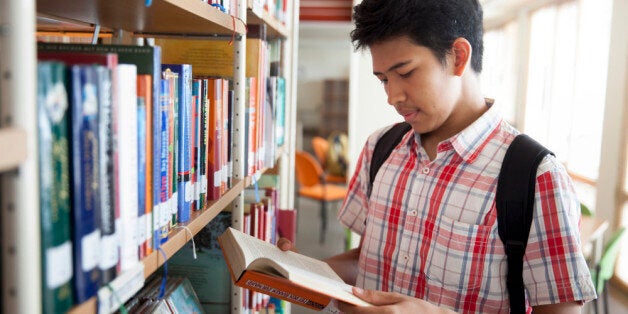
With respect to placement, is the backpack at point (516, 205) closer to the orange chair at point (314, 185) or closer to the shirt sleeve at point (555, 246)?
the shirt sleeve at point (555, 246)

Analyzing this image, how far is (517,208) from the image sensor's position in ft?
3.52

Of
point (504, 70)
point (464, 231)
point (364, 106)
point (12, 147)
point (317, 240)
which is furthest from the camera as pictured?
point (504, 70)

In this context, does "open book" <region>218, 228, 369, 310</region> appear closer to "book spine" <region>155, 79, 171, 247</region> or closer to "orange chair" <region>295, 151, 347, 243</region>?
"book spine" <region>155, 79, 171, 247</region>

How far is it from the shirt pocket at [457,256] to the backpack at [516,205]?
5 cm

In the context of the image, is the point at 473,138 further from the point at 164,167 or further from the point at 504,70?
the point at 504,70

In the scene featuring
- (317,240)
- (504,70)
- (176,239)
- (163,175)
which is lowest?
(317,240)

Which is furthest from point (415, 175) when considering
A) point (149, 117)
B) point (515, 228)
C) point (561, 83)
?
point (561, 83)

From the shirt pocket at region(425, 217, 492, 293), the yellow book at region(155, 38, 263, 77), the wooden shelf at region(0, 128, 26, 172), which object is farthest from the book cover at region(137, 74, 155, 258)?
the shirt pocket at region(425, 217, 492, 293)

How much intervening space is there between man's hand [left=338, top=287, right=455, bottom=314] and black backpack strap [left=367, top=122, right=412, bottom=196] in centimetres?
52

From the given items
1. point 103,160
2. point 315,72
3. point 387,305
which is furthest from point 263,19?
point 315,72

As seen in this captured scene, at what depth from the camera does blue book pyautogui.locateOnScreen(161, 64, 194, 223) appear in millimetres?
889

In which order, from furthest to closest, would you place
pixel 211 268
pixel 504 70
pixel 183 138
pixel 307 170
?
pixel 504 70 < pixel 307 170 < pixel 211 268 < pixel 183 138

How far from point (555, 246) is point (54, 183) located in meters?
0.96

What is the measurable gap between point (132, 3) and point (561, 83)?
17.9 feet
